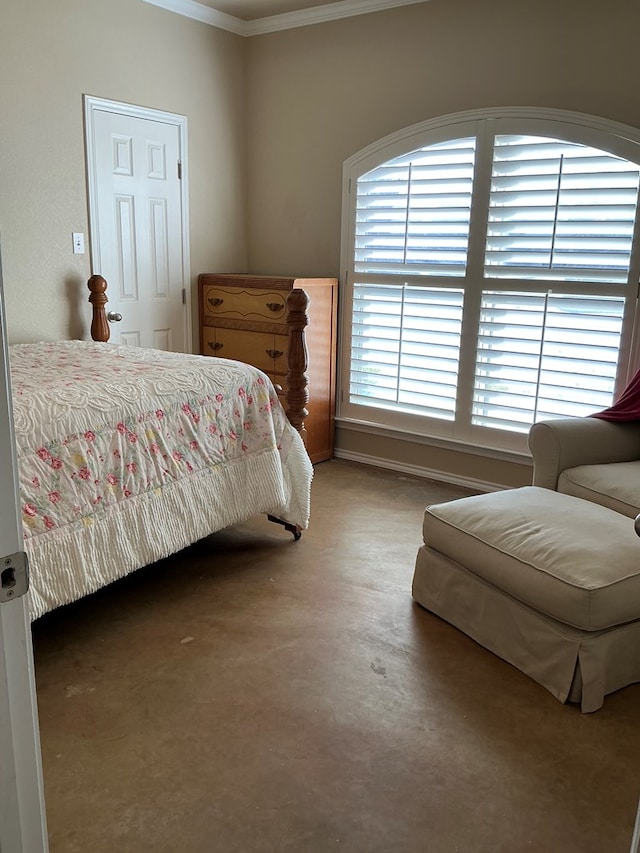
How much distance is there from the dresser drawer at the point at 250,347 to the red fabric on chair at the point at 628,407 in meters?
1.77

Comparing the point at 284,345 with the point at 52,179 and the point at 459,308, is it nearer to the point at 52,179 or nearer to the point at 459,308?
the point at 459,308

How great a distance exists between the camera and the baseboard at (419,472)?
391 cm

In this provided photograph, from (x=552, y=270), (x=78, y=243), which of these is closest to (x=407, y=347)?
(x=552, y=270)

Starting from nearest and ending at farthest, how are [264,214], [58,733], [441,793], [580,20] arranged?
[441,793]
[58,733]
[580,20]
[264,214]

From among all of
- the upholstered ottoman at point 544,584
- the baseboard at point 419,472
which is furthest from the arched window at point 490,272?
the upholstered ottoman at point 544,584

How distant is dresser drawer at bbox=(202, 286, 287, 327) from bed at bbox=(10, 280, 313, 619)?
107cm

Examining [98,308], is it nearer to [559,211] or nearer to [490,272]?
[490,272]

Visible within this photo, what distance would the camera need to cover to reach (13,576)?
33.3 inches

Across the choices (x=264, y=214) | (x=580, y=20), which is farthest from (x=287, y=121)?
(x=580, y=20)

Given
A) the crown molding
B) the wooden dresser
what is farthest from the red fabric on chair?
the crown molding

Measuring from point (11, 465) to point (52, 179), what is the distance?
321 centimetres

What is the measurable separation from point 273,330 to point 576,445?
1.94m

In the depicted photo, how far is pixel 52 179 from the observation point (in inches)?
140

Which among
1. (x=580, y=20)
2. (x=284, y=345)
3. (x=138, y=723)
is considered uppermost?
(x=580, y=20)
